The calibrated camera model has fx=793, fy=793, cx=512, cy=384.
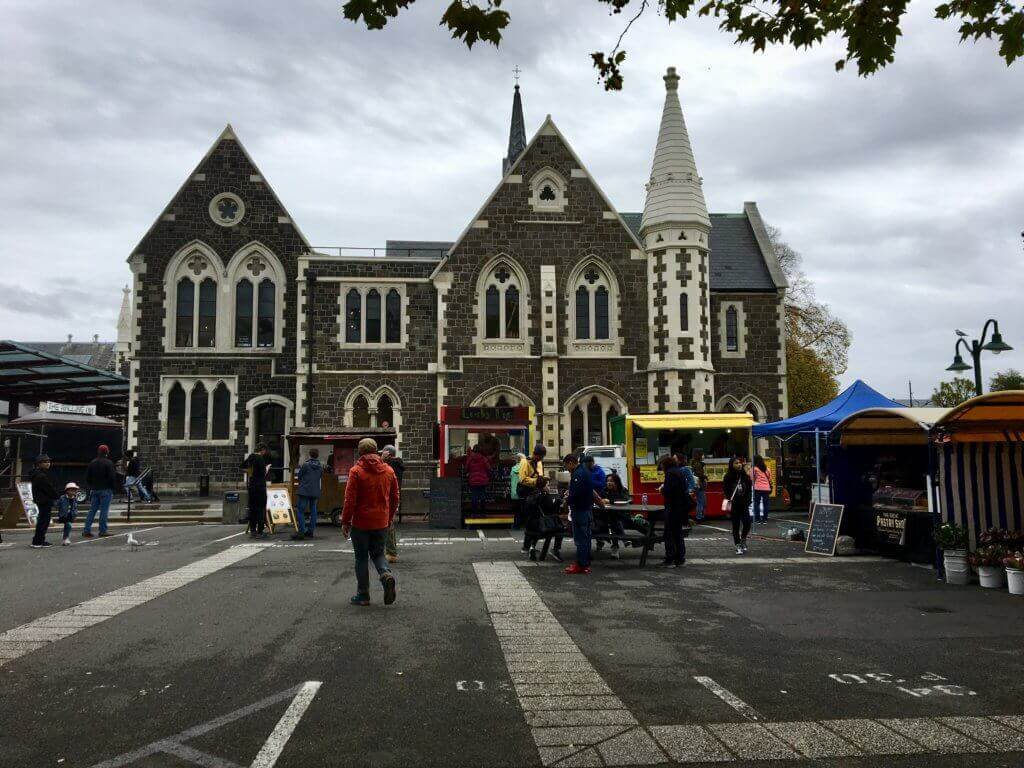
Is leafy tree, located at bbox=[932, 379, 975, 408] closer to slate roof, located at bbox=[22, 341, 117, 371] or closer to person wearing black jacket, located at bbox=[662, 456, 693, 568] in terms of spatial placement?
person wearing black jacket, located at bbox=[662, 456, 693, 568]

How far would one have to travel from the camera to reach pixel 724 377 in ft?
98.9

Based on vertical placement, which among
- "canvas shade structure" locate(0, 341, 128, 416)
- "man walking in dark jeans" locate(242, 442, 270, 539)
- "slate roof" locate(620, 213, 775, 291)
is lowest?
"man walking in dark jeans" locate(242, 442, 270, 539)

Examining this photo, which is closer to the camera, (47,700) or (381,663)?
(47,700)

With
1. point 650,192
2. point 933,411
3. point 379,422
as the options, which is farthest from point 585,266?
point 933,411

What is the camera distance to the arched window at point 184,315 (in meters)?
30.2

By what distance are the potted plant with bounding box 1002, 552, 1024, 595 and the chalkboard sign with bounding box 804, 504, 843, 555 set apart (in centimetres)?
366

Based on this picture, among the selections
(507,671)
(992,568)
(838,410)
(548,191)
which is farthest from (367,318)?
(507,671)

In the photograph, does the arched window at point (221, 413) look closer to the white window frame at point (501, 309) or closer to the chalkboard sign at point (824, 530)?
the white window frame at point (501, 309)

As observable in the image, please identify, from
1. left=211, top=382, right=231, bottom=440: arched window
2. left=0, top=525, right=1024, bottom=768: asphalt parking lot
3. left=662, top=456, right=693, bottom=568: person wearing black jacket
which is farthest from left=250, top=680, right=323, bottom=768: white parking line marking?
left=211, top=382, right=231, bottom=440: arched window

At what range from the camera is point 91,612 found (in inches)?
328

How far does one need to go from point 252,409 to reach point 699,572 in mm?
22308

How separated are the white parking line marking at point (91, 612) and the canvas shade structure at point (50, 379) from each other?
1394 centimetres

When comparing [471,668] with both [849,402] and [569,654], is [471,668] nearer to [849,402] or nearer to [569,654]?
[569,654]

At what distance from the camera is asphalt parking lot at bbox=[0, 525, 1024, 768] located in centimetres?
452
